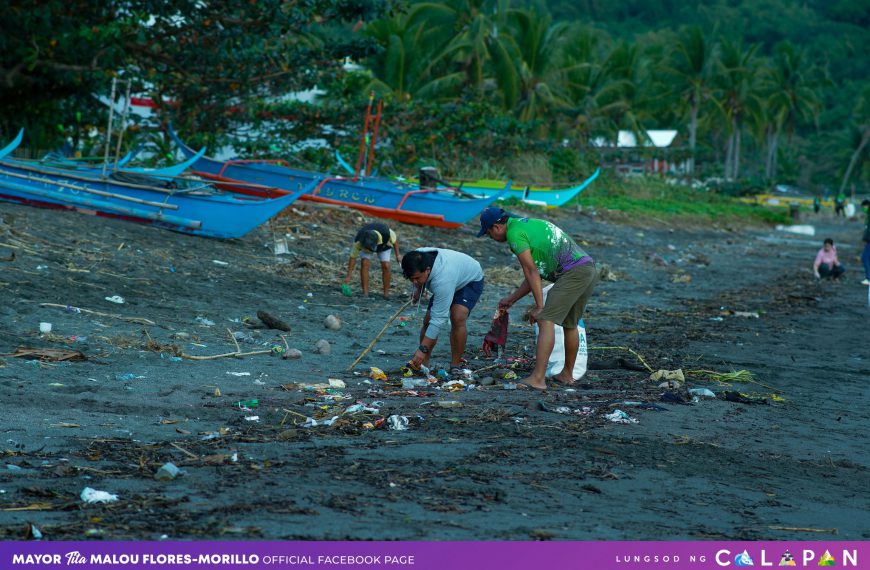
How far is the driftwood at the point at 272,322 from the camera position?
992cm

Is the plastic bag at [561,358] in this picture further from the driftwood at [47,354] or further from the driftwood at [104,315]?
the driftwood at [104,315]

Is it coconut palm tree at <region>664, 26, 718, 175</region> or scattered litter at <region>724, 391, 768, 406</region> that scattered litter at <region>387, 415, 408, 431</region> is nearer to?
scattered litter at <region>724, 391, 768, 406</region>

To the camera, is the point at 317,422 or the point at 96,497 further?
the point at 317,422

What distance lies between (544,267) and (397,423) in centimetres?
206

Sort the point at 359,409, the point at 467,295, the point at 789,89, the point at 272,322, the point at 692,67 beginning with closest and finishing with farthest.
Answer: the point at 359,409 < the point at 467,295 < the point at 272,322 < the point at 692,67 < the point at 789,89

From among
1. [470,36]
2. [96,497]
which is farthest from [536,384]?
[470,36]

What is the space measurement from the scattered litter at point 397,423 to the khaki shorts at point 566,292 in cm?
177

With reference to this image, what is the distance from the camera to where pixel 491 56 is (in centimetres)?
3431

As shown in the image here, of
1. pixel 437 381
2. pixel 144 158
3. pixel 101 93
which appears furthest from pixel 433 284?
pixel 144 158

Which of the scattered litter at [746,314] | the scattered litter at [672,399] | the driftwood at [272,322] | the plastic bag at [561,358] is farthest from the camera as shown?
the scattered litter at [746,314]

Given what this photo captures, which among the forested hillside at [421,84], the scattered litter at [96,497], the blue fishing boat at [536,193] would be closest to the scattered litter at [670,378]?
the scattered litter at [96,497]

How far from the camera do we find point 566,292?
7.67 meters

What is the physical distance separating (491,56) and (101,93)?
56.2 ft

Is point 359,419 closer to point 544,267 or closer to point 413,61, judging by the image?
point 544,267
